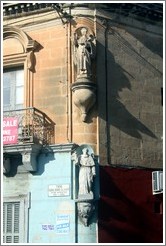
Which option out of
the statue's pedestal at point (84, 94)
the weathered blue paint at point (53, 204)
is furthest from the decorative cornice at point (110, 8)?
the weathered blue paint at point (53, 204)

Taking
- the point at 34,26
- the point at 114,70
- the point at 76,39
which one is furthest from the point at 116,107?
the point at 34,26

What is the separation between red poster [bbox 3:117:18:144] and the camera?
53.4ft

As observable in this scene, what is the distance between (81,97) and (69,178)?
229 cm

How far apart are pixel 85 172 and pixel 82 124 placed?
143 centimetres

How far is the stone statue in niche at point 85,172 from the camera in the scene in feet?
50.8

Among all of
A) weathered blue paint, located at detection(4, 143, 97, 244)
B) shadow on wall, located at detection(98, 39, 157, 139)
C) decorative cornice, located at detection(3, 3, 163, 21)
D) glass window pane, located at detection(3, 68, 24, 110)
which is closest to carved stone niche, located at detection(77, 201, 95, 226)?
weathered blue paint, located at detection(4, 143, 97, 244)

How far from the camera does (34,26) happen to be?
681 inches

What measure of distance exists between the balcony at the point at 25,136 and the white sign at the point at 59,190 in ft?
2.47

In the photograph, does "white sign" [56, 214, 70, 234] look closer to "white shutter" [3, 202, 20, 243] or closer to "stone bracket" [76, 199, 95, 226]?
"stone bracket" [76, 199, 95, 226]

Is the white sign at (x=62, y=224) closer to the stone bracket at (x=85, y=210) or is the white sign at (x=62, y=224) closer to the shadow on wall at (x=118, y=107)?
the stone bracket at (x=85, y=210)

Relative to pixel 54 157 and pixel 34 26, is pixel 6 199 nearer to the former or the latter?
pixel 54 157

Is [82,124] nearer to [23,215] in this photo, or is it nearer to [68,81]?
[68,81]

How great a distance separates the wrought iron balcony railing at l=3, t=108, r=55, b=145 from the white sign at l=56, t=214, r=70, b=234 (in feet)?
7.07

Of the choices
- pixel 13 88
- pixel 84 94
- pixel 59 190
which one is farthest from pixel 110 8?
pixel 59 190
